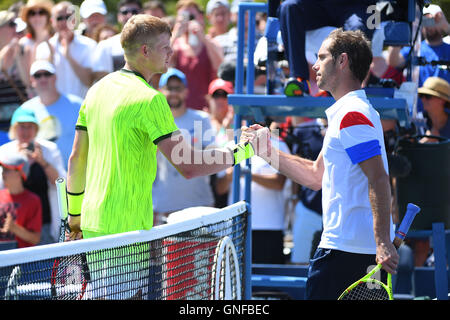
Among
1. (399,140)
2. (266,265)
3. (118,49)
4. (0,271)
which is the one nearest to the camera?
(0,271)

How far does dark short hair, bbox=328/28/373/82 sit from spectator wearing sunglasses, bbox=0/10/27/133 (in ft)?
17.9

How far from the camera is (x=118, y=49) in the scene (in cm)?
882

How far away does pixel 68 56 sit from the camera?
8898 millimetres

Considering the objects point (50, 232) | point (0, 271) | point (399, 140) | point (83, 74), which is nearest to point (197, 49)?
point (83, 74)

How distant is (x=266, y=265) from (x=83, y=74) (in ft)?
10.7

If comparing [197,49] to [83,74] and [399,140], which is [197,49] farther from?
[399,140]

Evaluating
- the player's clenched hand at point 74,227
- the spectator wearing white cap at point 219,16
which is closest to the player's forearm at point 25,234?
the player's clenched hand at point 74,227

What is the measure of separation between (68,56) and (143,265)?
547cm

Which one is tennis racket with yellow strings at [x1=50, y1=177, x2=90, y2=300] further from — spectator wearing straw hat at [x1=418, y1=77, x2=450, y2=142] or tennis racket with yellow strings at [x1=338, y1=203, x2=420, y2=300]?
spectator wearing straw hat at [x1=418, y1=77, x2=450, y2=142]

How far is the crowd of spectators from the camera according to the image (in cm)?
762

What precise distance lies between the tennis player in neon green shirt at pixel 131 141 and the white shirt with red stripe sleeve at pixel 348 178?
54 centimetres

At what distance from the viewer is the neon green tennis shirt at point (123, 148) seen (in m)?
4.06

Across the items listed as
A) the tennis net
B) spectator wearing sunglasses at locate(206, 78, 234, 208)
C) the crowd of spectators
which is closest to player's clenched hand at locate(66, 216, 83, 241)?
the tennis net

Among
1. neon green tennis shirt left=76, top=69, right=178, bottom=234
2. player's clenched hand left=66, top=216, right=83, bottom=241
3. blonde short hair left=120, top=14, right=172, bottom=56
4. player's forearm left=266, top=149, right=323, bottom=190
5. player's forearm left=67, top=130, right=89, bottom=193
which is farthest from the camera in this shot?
player's forearm left=266, top=149, right=323, bottom=190
